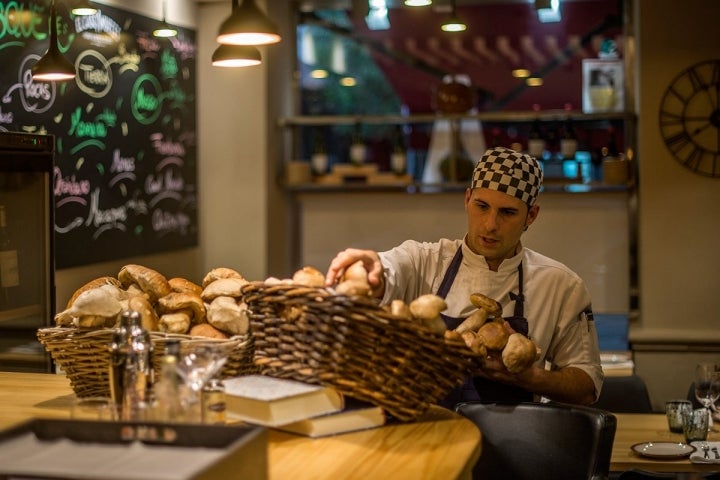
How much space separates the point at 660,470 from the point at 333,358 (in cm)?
161

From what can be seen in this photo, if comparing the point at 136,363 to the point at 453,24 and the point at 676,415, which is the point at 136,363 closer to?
the point at 676,415

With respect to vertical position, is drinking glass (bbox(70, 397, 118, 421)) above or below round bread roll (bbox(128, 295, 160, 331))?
below

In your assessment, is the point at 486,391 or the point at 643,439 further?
the point at 643,439

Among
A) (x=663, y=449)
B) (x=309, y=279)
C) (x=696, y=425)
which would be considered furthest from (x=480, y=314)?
(x=696, y=425)

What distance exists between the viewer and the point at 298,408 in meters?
2.03

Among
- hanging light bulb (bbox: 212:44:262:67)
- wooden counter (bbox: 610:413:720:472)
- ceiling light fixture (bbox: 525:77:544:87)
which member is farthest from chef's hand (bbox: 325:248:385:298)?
ceiling light fixture (bbox: 525:77:544:87)

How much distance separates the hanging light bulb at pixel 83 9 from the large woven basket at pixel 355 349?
249 cm

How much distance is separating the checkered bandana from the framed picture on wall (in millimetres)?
3202

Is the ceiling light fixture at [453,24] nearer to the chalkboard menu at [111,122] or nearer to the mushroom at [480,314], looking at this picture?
the chalkboard menu at [111,122]

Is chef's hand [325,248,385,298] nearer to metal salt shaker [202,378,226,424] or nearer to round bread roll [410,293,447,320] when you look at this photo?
round bread roll [410,293,447,320]

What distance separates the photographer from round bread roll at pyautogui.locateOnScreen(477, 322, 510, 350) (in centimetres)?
236

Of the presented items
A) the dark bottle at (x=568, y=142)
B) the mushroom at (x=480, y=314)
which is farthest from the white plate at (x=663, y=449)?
the dark bottle at (x=568, y=142)

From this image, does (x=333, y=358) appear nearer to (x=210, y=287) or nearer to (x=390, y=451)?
(x=390, y=451)

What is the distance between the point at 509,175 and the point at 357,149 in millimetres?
3367
